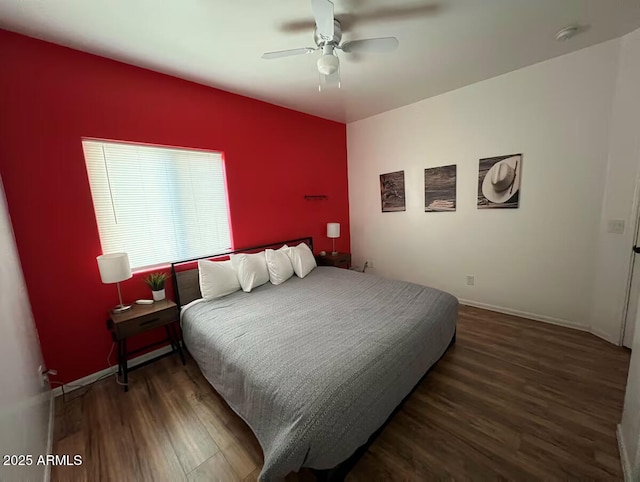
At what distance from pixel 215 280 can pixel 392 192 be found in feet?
9.22

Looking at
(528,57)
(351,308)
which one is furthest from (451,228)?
(351,308)

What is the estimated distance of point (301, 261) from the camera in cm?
307

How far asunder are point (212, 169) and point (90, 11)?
1.45 metres

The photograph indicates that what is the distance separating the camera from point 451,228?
3.30m

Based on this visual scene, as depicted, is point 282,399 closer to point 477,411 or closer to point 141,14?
point 477,411

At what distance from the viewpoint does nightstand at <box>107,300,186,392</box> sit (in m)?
1.99

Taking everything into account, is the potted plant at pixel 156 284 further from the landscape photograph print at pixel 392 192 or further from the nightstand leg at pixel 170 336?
the landscape photograph print at pixel 392 192

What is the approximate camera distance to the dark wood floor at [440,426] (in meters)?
1.35

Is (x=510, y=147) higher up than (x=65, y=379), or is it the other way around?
(x=510, y=147)

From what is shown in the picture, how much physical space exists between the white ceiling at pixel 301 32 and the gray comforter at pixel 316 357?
2.20 metres

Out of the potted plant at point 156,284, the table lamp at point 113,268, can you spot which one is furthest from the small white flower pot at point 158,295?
the table lamp at point 113,268

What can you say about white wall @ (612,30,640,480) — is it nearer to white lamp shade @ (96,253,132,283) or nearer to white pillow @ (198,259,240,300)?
white pillow @ (198,259,240,300)

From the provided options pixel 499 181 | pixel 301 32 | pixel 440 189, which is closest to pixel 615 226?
pixel 499 181

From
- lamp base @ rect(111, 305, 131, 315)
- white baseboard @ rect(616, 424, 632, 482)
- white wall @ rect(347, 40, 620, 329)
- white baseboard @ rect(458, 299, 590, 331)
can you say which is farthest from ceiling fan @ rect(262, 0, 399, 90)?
white baseboard @ rect(458, 299, 590, 331)
